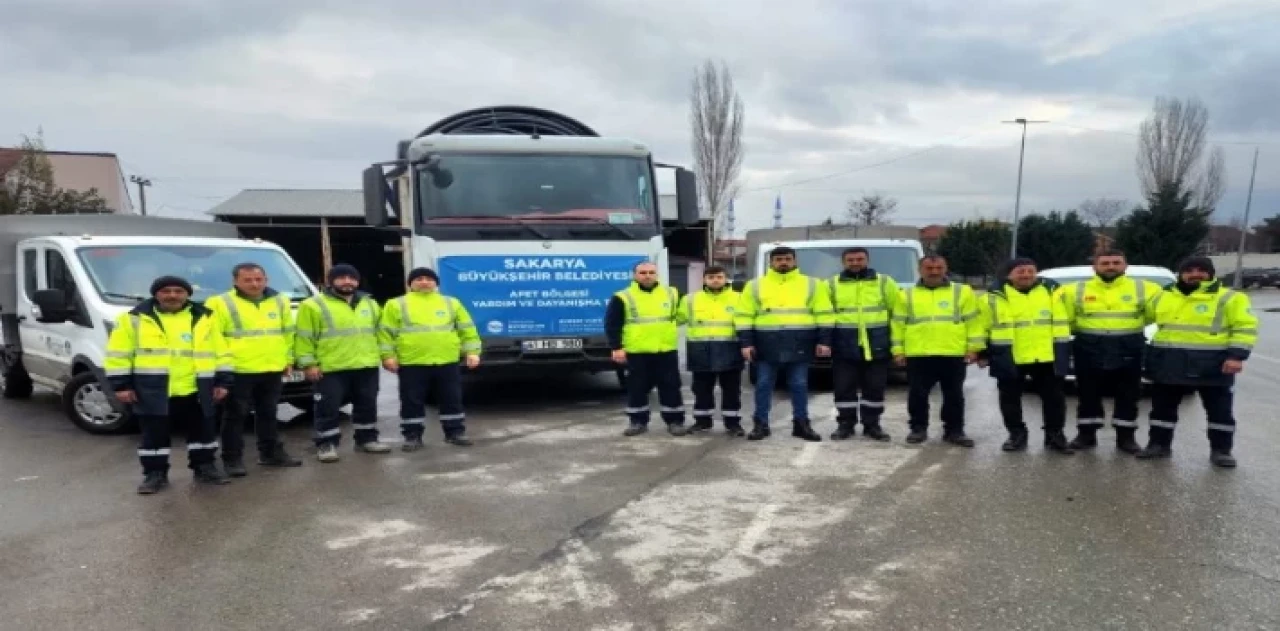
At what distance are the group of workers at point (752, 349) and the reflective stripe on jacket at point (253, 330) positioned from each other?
0.04 feet

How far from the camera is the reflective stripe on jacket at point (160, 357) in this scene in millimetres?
5801

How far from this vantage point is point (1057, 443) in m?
6.84

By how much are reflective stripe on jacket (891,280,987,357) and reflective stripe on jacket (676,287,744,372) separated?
1.48 metres

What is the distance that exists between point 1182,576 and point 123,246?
28.5ft

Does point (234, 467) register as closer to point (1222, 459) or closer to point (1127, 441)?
point (1127, 441)

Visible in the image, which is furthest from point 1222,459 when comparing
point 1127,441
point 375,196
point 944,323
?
point 375,196

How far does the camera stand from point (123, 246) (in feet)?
26.9

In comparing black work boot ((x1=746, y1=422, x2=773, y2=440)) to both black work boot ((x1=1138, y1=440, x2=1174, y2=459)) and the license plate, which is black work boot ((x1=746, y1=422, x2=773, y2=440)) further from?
black work boot ((x1=1138, y1=440, x2=1174, y2=459))

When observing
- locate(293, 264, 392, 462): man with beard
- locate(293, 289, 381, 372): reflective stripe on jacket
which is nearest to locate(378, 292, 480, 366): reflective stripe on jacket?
locate(293, 264, 392, 462): man with beard

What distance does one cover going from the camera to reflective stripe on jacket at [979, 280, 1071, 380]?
6.70 meters

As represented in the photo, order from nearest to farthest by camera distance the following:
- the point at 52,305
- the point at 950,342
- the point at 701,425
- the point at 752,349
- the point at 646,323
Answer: the point at 950,342 < the point at 752,349 < the point at 52,305 < the point at 646,323 < the point at 701,425

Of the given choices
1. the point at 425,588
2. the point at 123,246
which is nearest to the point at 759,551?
the point at 425,588

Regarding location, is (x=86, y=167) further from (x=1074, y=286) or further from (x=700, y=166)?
(x=1074, y=286)

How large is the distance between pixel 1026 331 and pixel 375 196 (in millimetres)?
6264
